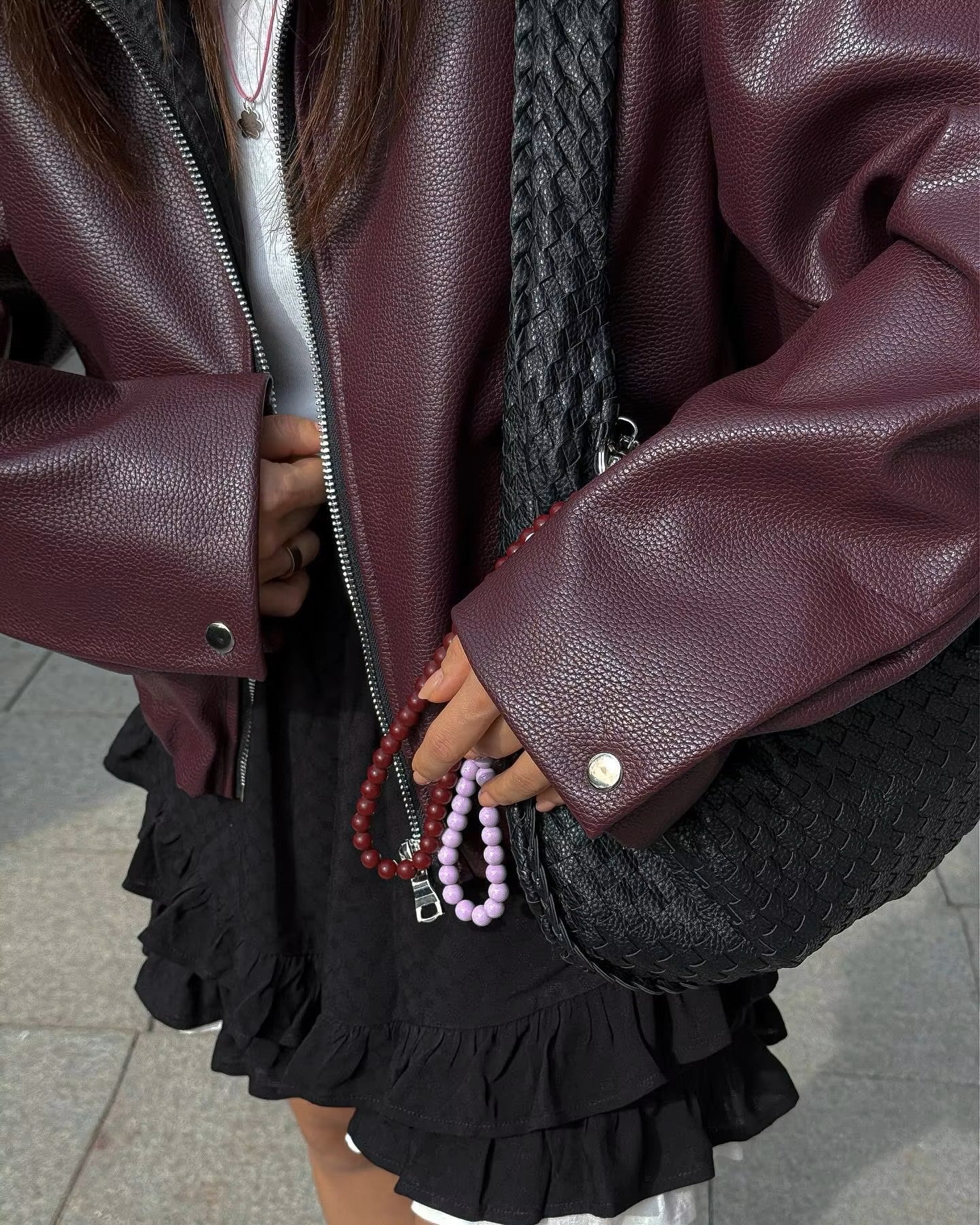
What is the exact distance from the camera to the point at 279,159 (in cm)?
85

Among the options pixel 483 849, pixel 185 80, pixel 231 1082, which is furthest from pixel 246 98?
pixel 231 1082

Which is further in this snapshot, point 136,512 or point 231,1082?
point 231,1082

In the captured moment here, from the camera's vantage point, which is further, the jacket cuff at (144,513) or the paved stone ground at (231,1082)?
the paved stone ground at (231,1082)

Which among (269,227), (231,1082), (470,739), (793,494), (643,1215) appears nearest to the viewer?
(793,494)

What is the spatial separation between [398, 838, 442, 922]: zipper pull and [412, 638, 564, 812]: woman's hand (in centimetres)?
13

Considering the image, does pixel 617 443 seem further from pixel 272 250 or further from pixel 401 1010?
pixel 401 1010

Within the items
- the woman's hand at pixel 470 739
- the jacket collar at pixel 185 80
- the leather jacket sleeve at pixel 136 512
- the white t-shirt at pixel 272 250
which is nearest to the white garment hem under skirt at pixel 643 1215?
the white t-shirt at pixel 272 250

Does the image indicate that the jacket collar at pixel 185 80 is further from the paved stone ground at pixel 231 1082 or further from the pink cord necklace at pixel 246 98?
the paved stone ground at pixel 231 1082

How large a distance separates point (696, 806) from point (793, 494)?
23 cm

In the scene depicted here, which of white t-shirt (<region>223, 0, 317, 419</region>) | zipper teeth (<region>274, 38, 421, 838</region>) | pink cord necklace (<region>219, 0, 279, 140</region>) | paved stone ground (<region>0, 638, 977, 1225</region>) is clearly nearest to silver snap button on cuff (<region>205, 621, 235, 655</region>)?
zipper teeth (<region>274, 38, 421, 838</region>)

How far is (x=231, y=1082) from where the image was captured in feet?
6.52

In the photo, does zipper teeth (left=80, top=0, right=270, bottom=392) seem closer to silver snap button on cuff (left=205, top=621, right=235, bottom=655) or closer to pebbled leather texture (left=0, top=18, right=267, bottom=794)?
pebbled leather texture (left=0, top=18, right=267, bottom=794)

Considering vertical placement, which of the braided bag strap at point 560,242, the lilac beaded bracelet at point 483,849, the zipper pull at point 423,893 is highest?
the braided bag strap at point 560,242

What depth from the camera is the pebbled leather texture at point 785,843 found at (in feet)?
2.65
